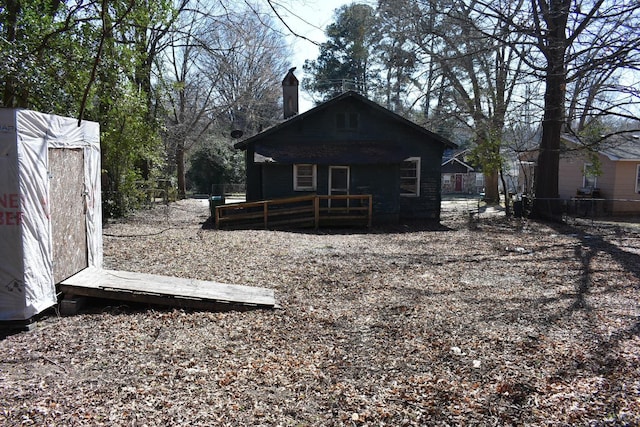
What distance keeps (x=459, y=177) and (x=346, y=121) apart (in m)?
33.2

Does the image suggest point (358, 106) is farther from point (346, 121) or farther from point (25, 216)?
point (25, 216)

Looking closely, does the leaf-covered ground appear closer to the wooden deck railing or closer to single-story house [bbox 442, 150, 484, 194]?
the wooden deck railing

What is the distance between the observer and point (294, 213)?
54.5ft

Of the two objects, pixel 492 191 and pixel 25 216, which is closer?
pixel 25 216

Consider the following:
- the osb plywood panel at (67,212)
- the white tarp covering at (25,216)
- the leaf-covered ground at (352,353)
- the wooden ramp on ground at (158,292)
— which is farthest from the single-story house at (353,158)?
the white tarp covering at (25,216)

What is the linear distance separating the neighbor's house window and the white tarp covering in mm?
11904

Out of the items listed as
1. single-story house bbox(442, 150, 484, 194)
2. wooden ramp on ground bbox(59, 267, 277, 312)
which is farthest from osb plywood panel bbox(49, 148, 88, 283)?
single-story house bbox(442, 150, 484, 194)

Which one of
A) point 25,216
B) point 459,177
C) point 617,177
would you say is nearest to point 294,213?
point 25,216

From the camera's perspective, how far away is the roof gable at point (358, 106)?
1773 cm

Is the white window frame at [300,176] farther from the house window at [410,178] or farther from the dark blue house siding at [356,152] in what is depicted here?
the house window at [410,178]

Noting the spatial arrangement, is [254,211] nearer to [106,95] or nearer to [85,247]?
[106,95]

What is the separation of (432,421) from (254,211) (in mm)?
13649

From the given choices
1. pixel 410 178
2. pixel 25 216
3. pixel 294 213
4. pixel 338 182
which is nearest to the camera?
pixel 25 216

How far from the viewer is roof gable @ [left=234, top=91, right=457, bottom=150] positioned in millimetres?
17734
